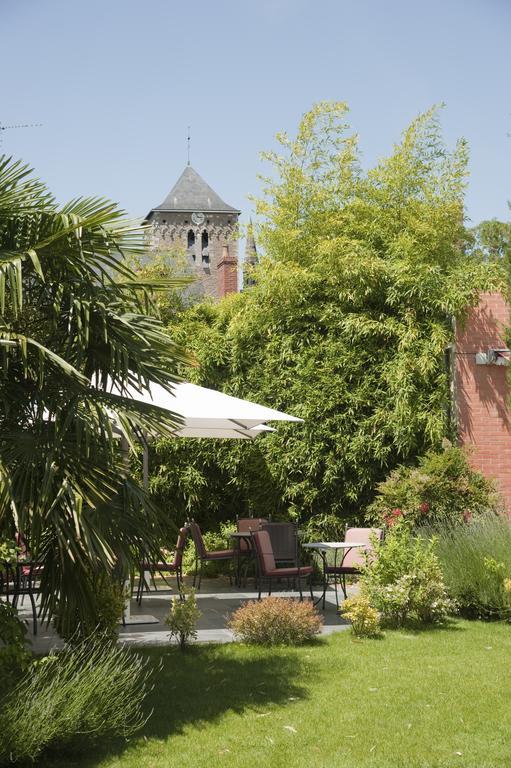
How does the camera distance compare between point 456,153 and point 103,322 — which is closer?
point 103,322

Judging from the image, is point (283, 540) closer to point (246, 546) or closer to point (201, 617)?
point (246, 546)

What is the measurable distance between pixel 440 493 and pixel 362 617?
4381 millimetres

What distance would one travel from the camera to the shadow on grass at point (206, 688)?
4961 mm

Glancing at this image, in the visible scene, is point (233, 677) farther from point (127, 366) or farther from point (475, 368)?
point (475, 368)

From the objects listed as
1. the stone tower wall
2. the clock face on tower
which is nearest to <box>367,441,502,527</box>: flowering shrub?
the stone tower wall

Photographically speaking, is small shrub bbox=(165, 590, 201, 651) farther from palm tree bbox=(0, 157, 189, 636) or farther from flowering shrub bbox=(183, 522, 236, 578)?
flowering shrub bbox=(183, 522, 236, 578)

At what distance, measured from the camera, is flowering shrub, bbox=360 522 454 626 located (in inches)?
324

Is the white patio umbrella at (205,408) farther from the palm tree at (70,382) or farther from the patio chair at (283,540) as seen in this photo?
the palm tree at (70,382)

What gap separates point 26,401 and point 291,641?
3365 millimetres

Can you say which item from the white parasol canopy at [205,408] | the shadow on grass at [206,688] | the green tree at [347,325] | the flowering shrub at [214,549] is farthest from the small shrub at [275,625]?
the green tree at [347,325]

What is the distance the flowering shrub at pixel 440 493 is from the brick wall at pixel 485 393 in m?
0.50

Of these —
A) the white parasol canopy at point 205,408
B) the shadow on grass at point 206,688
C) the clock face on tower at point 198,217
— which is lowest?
the shadow on grass at point 206,688

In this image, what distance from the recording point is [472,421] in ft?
41.4

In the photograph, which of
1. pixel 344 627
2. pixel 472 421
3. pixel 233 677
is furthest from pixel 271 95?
pixel 233 677
